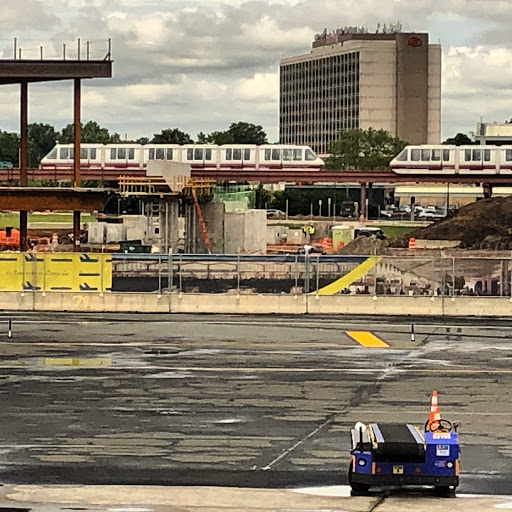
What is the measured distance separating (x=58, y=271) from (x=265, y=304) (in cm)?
748

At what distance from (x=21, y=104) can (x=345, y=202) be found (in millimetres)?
105333

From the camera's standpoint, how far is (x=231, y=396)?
2675cm

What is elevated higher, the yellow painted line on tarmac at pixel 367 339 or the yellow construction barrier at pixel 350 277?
the yellow construction barrier at pixel 350 277

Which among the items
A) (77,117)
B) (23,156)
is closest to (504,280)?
(77,117)

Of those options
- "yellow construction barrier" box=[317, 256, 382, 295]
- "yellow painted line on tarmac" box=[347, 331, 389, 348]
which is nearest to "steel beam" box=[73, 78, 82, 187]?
"yellow construction barrier" box=[317, 256, 382, 295]

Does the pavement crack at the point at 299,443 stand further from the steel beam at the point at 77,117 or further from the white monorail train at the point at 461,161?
the white monorail train at the point at 461,161

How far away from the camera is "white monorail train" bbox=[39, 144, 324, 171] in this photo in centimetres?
10325

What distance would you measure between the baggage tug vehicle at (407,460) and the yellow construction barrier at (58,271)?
2945cm

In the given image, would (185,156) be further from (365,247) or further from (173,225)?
(173,225)

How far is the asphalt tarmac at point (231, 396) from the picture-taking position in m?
19.5

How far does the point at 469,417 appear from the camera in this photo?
79.3 ft

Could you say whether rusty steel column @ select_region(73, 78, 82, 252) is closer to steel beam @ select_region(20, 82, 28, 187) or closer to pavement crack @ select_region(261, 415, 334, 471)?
steel beam @ select_region(20, 82, 28, 187)

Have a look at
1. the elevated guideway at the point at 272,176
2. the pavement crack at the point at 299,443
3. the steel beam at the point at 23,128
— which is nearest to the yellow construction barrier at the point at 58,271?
the steel beam at the point at 23,128

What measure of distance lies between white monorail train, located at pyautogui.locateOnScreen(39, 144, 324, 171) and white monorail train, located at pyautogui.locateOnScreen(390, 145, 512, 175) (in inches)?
334
